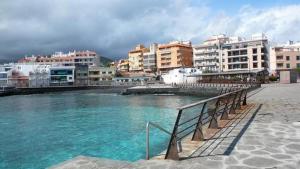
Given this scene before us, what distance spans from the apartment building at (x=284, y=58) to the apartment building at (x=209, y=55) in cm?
2180

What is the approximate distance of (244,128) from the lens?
1101cm

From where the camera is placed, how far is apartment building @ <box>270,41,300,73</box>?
3863 inches

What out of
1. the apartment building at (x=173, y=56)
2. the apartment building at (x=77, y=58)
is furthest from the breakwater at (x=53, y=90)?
the apartment building at (x=77, y=58)

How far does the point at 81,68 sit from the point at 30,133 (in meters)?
127

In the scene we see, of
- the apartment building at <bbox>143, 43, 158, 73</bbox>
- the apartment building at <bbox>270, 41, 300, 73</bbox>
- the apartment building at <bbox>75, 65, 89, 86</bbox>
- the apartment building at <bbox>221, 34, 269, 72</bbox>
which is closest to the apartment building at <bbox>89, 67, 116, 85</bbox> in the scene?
the apartment building at <bbox>75, 65, 89, 86</bbox>

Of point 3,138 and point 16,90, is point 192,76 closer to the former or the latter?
point 16,90

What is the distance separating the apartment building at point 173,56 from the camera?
449ft

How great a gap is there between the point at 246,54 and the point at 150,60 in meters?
52.9

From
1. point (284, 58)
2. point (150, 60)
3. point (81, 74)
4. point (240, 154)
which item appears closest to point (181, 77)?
point (284, 58)

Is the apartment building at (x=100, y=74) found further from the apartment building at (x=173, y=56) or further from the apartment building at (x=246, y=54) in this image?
the apartment building at (x=246, y=54)

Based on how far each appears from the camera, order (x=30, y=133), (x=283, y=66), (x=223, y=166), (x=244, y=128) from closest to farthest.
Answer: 1. (x=223, y=166)
2. (x=244, y=128)
3. (x=30, y=133)
4. (x=283, y=66)

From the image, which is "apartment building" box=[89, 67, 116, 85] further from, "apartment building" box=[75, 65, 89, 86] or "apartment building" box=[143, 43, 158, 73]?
"apartment building" box=[143, 43, 158, 73]

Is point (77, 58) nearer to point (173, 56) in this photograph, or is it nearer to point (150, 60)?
point (150, 60)

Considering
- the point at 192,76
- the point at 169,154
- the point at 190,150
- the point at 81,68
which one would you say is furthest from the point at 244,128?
the point at 81,68
